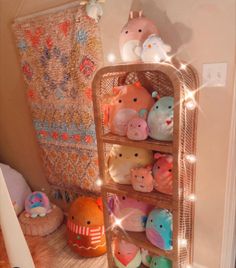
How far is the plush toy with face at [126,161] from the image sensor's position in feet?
4.40

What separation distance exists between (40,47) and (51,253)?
1.54 m

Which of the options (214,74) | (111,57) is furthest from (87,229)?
(214,74)

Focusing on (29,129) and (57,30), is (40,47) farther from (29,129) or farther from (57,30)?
(29,129)

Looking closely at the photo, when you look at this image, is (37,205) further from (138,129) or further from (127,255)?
(138,129)

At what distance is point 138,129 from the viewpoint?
1211 millimetres

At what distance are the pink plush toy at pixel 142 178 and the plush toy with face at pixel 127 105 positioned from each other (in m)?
0.22

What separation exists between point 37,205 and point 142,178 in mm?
1211

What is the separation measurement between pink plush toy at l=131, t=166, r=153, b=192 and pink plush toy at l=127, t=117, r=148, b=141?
18 centimetres

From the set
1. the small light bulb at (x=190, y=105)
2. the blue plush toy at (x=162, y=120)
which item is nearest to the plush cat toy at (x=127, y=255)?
the blue plush toy at (x=162, y=120)

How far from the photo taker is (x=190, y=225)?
1.48 m

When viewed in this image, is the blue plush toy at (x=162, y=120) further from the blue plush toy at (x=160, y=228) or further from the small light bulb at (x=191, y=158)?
the blue plush toy at (x=160, y=228)

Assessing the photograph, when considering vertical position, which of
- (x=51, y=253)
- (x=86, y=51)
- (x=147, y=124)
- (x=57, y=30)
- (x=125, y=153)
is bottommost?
(x=51, y=253)

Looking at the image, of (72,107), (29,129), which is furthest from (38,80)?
(29,129)

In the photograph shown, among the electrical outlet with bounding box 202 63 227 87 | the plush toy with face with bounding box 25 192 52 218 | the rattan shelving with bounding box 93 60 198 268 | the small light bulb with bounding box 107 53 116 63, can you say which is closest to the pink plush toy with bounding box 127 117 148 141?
the rattan shelving with bounding box 93 60 198 268
